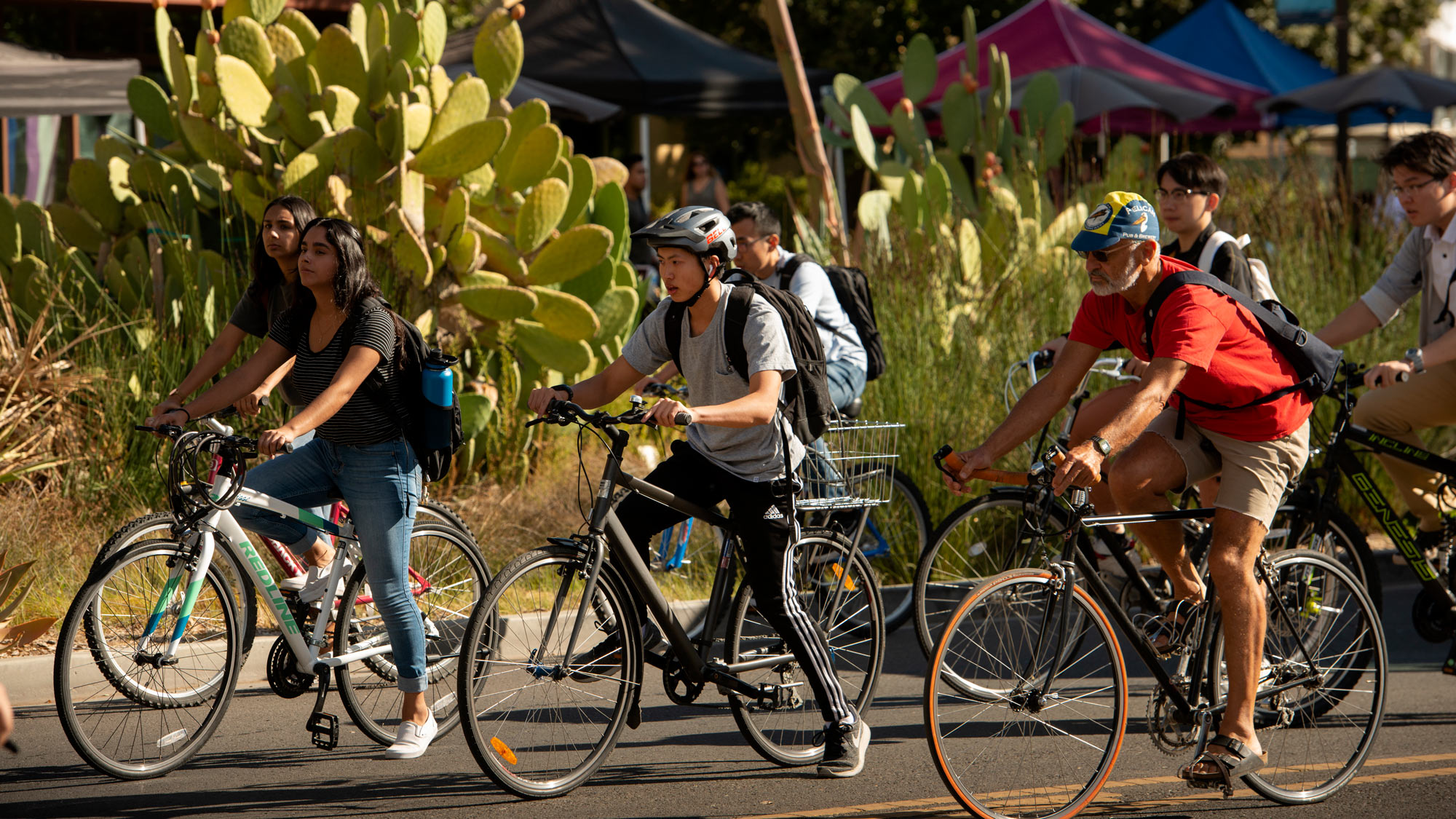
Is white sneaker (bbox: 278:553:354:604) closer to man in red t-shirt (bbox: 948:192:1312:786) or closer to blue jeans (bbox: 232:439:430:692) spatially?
blue jeans (bbox: 232:439:430:692)

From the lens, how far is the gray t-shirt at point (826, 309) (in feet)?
21.2

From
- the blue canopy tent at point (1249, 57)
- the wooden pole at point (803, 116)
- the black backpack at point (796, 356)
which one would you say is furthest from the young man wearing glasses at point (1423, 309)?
the blue canopy tent at point (1249, 57)

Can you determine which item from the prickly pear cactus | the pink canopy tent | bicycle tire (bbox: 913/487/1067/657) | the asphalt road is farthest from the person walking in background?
the asphalt road

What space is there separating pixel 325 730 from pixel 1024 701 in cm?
221

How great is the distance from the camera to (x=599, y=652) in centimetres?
438

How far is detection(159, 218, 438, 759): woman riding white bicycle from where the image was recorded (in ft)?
15.0

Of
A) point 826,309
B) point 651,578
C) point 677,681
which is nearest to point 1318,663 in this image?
point 677,681

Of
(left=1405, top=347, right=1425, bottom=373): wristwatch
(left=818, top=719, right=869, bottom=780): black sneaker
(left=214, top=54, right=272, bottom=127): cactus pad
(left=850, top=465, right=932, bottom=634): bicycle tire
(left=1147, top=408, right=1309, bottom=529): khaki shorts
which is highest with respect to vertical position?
(left=214, top=54, right=272, bottom=127): cactus pad

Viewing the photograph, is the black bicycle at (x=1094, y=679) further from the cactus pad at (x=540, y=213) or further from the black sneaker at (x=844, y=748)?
the cactus pad at (x=540, y=213)

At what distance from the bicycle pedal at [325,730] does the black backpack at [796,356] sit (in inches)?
63.5

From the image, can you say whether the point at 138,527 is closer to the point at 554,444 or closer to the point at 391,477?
the point at 391,477

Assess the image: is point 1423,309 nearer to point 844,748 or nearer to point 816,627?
point 816,627

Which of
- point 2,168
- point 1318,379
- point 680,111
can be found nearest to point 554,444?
point 1318,379

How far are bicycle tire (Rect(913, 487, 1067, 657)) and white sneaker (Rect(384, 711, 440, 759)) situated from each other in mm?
1643
